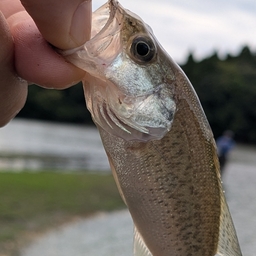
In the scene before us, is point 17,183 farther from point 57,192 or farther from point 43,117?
point 43,117

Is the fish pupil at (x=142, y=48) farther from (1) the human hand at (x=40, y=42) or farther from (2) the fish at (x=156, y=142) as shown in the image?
(1) the human hand at (x=40, y=42)

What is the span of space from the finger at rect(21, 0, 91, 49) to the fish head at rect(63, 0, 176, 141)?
0.21 m

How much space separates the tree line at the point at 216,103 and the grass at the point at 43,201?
1768 inches

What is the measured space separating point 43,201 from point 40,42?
10.2 meters

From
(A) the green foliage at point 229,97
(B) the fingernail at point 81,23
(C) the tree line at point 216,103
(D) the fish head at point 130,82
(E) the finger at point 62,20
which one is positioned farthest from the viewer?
(A) the green foliage at point 229,97

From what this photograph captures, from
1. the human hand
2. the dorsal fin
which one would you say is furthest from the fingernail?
the dorsal fin

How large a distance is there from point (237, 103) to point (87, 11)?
6419 centimetres

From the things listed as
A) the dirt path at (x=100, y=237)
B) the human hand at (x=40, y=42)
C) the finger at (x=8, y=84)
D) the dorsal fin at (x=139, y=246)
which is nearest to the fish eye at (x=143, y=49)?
the human hand at (x=40, y=42)

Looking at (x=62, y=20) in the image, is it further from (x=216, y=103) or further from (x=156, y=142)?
(x=216, y=103)

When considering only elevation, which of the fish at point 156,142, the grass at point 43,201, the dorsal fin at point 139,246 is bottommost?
the grass at point 43,201

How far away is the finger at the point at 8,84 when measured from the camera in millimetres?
1915

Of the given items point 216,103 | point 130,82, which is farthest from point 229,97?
point 130,82

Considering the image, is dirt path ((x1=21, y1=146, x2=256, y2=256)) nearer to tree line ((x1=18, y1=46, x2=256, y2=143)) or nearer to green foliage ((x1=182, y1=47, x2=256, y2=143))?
tree line ((x1=18, y1=46, x2=256, y2=143))

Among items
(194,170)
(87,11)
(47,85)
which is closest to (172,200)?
(194,170)
